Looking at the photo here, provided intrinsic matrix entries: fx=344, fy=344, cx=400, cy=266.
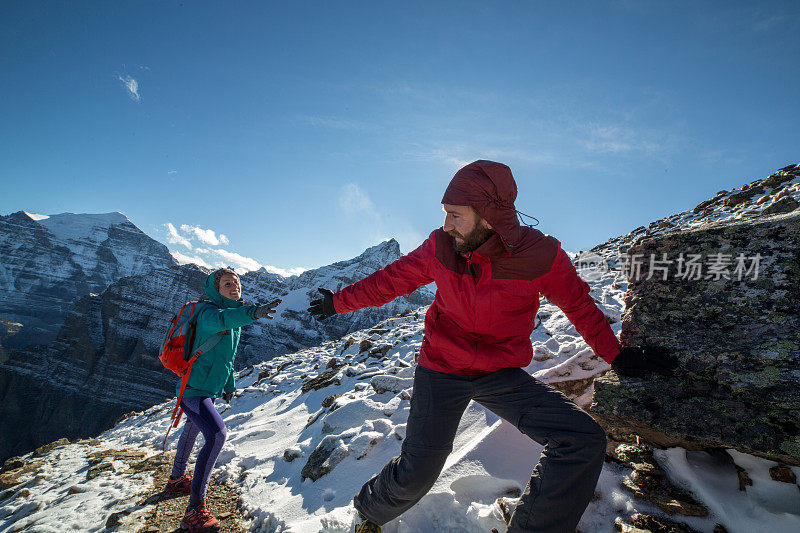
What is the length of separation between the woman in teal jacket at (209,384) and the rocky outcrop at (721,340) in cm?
347

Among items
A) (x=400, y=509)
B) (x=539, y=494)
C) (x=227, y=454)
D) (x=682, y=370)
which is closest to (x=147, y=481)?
(x=227, y=454)

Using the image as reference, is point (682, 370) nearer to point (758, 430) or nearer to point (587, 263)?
point (758, 430)

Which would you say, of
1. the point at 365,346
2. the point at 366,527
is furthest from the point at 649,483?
the point at 365,346

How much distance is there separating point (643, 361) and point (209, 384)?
13.6ft

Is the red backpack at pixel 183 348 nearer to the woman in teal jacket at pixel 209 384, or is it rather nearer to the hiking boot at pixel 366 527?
the woman in teal jacket at pixel 209 384

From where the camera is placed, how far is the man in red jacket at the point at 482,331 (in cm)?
231

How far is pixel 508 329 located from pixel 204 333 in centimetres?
323

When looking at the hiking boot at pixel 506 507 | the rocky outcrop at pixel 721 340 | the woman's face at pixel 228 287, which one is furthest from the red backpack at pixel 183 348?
the rocky outcrop at pixel 721 340

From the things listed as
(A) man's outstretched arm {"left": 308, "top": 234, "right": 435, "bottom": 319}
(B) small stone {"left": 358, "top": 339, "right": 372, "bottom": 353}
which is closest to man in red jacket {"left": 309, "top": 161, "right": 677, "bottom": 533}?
(A) man's outstretched arm {"left": 308, "top": 234, "right": 435, "bottom": 319}

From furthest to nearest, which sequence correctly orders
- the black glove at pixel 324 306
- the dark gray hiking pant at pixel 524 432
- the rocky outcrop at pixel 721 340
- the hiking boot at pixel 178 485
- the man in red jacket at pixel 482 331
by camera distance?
the hiking boot at pixel 178 485, the black glove at pixel 324 306, the man in red jacket at pixel 482 331, the rocky outcrop at pixel 721 340, the dark gray hiking pant at pixel 524 432

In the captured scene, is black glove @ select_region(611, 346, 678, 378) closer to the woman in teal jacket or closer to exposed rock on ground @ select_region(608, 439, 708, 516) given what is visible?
exposed rock on ground @ select_region(608, 439, 708, 516)

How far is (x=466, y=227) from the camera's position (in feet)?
8.20

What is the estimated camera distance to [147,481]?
4613 millimetres

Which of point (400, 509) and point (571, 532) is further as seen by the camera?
point (400, 509)
